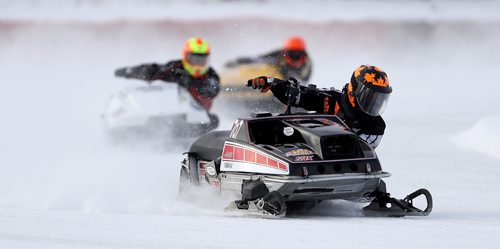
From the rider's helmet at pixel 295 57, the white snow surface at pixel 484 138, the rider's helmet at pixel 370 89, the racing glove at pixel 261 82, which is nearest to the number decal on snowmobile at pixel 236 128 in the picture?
the racing glove at pixel 261 82

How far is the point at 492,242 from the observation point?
27.8 feet

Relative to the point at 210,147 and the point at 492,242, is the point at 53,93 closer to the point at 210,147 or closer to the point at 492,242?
the point at 210,147

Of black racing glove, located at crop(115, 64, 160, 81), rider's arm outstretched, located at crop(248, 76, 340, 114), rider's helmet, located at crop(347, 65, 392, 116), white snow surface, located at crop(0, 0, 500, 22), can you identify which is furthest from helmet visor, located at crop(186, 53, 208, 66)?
white snow surface, located at crop(0, 0, 500, 22)

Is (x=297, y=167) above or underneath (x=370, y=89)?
underneath

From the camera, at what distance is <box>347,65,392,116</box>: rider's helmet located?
35.8ft

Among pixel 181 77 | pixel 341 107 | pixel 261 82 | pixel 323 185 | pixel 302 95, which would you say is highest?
pixel 181 77

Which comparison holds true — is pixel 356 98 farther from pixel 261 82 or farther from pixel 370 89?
pixel 261 82

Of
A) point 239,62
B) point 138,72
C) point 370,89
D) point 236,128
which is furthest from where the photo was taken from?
point 239,62

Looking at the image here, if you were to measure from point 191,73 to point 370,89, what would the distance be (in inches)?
311

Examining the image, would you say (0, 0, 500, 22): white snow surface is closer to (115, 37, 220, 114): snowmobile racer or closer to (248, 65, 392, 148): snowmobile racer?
(115, 37, 220, 114): snowmobile racer

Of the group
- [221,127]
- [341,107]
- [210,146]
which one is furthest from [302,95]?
[221,127]

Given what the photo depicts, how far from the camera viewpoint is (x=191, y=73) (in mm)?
18453

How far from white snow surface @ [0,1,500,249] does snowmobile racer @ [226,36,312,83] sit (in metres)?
1.99

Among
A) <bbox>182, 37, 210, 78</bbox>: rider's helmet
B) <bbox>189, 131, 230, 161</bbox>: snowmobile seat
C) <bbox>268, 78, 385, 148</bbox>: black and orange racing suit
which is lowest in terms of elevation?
<bbox>189, 131, 230, 161</bbox>: snowmobile seat
